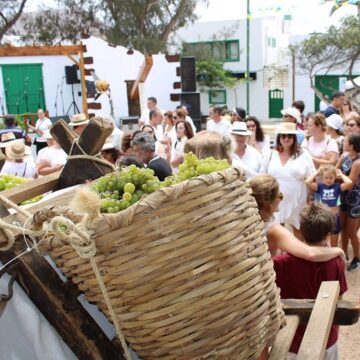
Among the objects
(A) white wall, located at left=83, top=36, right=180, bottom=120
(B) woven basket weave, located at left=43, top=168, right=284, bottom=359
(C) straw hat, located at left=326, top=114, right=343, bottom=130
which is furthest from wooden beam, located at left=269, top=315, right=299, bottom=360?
(A) white wall, located at left=83, top=36, right=180, bottom=120

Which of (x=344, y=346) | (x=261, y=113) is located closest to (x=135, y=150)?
(x=344, y=346)

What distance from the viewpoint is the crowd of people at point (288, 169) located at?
2730mm

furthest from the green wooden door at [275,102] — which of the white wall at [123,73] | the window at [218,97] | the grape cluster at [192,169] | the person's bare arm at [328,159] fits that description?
the grape cluster at [192,169]

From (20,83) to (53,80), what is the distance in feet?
4.10

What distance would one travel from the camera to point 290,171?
495 centimetres

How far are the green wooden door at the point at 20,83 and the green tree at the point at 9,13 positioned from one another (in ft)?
20.5

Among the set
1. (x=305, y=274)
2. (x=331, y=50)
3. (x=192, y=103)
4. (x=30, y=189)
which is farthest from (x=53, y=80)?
(x=30, y=189)

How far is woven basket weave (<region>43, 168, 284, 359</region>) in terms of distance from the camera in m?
0.93

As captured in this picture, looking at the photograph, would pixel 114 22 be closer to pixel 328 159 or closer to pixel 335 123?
pixel 335 123

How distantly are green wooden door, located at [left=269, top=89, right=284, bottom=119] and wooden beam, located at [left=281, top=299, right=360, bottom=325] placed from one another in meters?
30.5

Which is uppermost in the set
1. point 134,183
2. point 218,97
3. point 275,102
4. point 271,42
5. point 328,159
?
point 271,42

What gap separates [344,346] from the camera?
3.85m

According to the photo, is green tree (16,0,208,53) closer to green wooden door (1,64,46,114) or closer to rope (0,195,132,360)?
green wooden door (1,64,46,114)

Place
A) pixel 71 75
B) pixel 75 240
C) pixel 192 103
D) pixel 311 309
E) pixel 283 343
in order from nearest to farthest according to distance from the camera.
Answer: pixel 75 240, pixel 283 343, pixel 311 309, pixel 192 103, pixel 71 75
